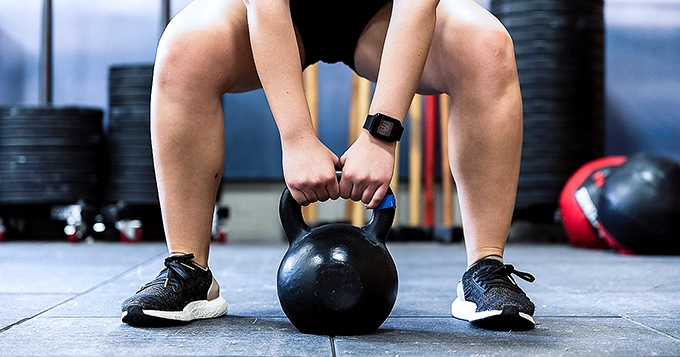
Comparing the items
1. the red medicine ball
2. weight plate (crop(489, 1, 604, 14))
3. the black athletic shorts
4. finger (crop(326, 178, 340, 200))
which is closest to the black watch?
finger (crop(326, 178, 340, 200))

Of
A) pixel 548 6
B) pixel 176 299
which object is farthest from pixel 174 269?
pixel 548 6

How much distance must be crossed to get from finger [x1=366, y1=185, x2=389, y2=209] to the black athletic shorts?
400mm

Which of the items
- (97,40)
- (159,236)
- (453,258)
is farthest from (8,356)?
(97,40)

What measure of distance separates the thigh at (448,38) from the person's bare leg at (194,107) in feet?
0.80

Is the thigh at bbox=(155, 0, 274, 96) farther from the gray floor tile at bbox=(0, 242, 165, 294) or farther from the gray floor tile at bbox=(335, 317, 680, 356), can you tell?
the gray floor tile at bbox=(0, 242, 165, 294)

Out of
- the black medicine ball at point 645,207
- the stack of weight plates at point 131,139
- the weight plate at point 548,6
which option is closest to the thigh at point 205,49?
the black medicine ball at point 645,207

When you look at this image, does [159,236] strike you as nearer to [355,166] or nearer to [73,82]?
[73,82]

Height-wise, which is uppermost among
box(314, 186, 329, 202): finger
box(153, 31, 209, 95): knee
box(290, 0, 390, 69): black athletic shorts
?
box(290, 0, 390, 69): black athletic shorts

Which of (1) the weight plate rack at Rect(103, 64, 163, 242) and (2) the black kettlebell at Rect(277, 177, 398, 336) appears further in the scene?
(1) the weight plate rack at Rect(103, 64, 163, 242)

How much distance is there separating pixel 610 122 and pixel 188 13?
3541 mm

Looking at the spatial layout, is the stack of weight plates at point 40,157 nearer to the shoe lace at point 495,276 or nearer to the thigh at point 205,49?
the thigh at point 205,49

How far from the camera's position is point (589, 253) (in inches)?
127

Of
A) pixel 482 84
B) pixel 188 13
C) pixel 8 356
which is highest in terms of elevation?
pixel 188 13

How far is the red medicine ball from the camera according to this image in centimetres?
339
